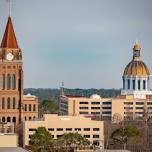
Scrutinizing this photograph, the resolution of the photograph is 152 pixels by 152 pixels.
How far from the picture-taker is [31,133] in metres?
144

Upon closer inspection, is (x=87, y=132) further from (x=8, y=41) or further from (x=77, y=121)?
(x=8, y=41)

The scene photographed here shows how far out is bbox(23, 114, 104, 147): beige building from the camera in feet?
485

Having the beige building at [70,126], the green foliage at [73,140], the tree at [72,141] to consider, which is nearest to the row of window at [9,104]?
the beige building at [70,126]

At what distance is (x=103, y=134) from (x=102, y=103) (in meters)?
49.7

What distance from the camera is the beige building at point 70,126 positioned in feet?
485

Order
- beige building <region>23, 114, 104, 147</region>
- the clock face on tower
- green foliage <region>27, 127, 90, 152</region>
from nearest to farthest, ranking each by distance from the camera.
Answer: green foliage <region>27, 127, 90, 152</region> → beige building <region>23, 114, 104, 147</region> → the clock face on tower

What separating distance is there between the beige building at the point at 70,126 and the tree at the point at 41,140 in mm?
8642

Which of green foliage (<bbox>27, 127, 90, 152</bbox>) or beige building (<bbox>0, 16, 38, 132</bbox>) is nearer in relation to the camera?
green foliage (<bbox>27, 127, 90, 152</bbox>)

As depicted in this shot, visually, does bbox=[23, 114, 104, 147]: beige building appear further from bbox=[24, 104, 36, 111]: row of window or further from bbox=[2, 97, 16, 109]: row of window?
bbox=[2, 97, 16, 109]: row of window

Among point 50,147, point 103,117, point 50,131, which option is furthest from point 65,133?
point 103,117

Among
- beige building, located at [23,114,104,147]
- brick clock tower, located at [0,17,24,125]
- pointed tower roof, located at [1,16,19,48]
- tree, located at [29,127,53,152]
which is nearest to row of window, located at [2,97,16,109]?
brick clock tower, located at [0,17,24,125]

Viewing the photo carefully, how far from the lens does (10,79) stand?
16188cm

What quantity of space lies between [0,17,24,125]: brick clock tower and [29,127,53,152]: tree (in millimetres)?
21551

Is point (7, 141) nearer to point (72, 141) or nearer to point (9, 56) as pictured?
point (72, 141)
